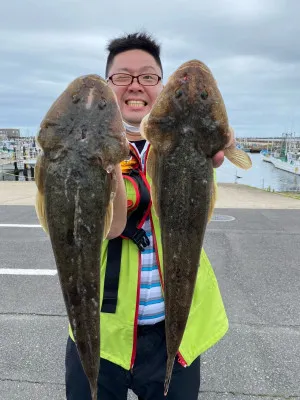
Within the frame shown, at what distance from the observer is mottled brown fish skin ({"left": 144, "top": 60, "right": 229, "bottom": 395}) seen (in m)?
1.91

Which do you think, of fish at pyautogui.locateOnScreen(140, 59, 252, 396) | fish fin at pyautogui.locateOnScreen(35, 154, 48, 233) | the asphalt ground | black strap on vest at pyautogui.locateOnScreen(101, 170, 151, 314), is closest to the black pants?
black strap on vest at pyautogui.locateOnScreen(101, 170, 151, 314)

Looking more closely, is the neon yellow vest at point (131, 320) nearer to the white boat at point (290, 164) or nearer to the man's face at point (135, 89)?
the man's face at point (135, 89)

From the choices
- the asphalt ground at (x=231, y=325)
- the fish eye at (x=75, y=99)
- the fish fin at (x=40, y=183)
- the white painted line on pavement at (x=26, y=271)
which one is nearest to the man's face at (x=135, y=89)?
the fish eye at (x=75, y=99)

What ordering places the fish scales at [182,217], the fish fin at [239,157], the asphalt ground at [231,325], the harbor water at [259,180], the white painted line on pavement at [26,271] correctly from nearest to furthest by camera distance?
the fish scales at [182,217] → the fish fin at [239,157] → the asphalt ground at [231,325] → the white painted line on pavement at [26,271] → the harbor water at [259,180]

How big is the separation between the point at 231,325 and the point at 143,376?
2.94 meters

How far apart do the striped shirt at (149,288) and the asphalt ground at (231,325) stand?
1928 millimetres

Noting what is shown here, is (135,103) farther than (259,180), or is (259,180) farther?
(259,180)

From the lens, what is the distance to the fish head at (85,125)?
179 cm

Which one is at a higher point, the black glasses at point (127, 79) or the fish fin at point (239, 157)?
the black glasses at point (127, 79)

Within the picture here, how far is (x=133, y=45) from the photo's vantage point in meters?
2.44

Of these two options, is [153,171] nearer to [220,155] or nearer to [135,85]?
[220,155]

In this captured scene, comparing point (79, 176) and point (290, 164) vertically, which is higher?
point (79, 176)

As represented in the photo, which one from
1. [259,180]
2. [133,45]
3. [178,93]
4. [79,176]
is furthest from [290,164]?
[79,176]

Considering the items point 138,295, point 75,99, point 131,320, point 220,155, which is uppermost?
point 75,99
